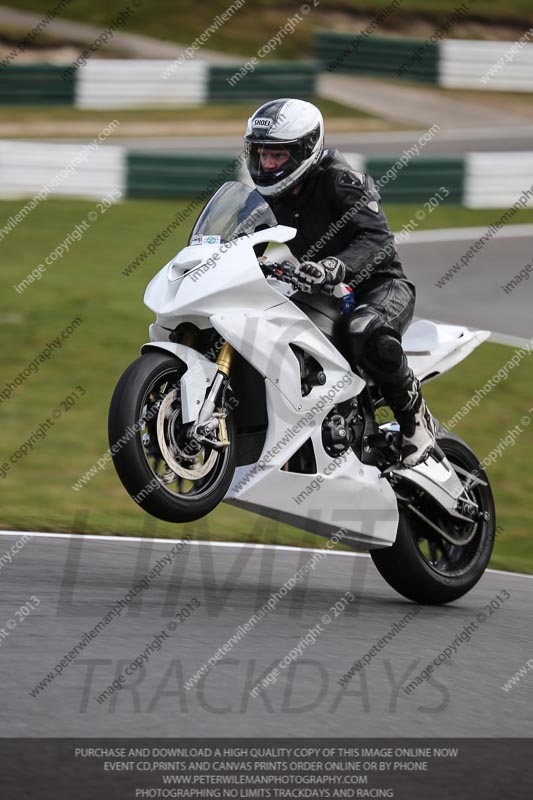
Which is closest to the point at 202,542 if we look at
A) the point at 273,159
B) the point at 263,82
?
the point at 273,159

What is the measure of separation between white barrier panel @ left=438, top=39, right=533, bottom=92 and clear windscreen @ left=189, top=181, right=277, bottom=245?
24086 mm

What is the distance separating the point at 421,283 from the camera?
14.6 m

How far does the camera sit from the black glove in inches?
220

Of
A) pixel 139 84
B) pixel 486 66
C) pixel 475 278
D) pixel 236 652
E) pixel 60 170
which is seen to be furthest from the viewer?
pixel 486 66

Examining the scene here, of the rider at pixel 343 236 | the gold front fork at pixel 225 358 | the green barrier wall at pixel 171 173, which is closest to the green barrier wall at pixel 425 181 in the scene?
the green barrier wall at pixel 171 173

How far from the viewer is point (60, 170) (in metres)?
17.3

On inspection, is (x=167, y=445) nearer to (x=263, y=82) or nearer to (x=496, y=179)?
(x=496, y=179)

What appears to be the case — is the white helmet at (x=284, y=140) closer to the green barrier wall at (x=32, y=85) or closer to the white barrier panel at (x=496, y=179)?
the white barrier panel at (x=496, y=179)

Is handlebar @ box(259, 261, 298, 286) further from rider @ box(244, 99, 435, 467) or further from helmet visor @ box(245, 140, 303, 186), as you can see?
helmet visor @ box(245, 140, 303, 186)

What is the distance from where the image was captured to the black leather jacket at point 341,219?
19.3 feet

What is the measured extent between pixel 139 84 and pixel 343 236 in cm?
2060
